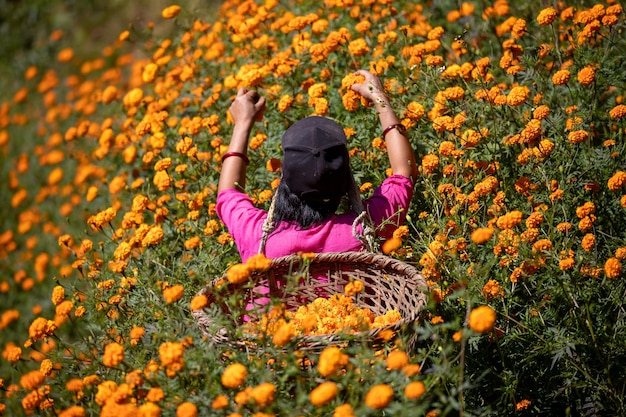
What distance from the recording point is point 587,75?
10.2ft

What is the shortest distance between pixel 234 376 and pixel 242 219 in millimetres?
1031

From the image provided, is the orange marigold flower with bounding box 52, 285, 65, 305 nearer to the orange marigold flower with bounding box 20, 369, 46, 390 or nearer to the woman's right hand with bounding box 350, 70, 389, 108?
the orange marigold flower with bounding box 20, 369, 46, 390

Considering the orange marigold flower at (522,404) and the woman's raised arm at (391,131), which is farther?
the woman's raised arm at (391,131)

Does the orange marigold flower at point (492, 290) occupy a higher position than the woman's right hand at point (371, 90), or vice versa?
the woman's right hand at point (371, 90)

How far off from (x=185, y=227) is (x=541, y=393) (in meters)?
1.88

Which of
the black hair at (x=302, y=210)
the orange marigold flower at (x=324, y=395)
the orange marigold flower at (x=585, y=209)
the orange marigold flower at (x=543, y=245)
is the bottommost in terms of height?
the orange marigold flower at (x=585, y=209)

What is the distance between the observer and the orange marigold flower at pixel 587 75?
3.11 m

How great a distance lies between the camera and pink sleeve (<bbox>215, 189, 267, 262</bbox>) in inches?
116

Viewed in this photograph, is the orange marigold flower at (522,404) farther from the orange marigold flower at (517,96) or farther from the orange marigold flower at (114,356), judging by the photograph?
the orange marigold flower at (114,356)

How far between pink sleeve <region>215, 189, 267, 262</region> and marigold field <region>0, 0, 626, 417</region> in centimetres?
25

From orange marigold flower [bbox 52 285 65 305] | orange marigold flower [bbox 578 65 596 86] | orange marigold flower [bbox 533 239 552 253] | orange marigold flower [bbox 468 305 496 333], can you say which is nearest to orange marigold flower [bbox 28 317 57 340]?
orange marigold flower [bbox 52 285 65 305]

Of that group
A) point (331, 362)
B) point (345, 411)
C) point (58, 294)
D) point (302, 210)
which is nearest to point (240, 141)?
point (302, 210)

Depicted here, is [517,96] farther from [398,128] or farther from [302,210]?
[302,210]

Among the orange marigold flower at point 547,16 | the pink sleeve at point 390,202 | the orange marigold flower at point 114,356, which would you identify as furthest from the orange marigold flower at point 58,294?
the orange marigold flower at point 547,16
